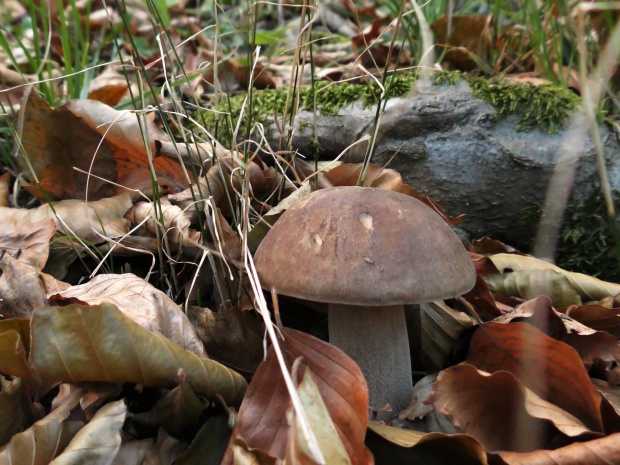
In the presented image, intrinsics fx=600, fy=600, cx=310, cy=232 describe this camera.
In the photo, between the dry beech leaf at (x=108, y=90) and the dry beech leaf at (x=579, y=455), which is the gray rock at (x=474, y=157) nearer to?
the dry beech leaf at (x=108, y=90)

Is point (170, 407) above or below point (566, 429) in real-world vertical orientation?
above

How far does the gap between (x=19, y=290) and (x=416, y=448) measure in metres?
0.95

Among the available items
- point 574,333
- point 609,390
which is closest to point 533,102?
point 574,333

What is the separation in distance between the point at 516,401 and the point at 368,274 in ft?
1.38

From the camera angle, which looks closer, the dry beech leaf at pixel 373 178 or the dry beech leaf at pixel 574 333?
the dry beech leaf at pixel 574 333

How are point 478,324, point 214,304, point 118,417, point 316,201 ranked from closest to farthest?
point 118,417 < point 316,201 < point 478,324 < point 214,304

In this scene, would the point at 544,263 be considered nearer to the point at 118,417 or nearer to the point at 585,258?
the point at 585,258

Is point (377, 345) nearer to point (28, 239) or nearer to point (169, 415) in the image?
point (169, 415)

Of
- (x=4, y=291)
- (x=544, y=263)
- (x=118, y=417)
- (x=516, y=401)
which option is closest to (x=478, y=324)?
(x=516, y=401)

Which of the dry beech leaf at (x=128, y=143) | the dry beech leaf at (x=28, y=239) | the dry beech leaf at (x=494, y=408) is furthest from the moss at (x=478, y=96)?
the dry beech leaf at (x=494, y=408)

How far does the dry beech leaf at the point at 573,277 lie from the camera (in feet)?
5.76

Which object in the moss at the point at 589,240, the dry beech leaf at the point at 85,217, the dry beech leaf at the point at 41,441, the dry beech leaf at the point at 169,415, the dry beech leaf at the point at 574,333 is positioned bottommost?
the moss at the point at 589,240

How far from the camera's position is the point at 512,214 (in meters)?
2.09

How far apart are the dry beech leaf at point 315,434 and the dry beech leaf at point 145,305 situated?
13.1 inches
